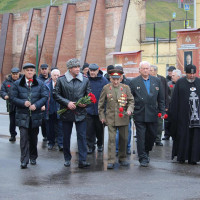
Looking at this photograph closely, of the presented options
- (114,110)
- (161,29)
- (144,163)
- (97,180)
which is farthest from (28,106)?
(161,29)

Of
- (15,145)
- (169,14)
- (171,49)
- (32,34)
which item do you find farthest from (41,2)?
(15,145)

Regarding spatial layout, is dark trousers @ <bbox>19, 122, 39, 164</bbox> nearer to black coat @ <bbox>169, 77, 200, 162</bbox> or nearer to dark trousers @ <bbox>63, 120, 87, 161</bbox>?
dark trousers @ <bbox>63, 120, 87, 161</bbox>

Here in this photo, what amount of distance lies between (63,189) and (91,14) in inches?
1621

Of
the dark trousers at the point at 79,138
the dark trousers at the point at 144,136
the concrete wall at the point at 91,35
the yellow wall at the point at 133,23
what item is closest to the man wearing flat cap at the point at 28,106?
the dark trousers at the point at 79,138

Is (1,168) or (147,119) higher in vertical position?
(147,119)

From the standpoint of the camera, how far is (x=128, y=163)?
1092 cm

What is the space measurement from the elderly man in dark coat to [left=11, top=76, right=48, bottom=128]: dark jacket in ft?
6.05

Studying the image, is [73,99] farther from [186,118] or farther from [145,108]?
[186,118]

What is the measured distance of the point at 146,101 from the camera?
10891 millimetres

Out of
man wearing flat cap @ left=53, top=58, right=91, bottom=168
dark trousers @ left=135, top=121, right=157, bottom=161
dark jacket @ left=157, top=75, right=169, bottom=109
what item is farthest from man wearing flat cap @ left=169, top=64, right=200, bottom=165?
dark jacket @ left=157, top=75, right=169, bottom=109

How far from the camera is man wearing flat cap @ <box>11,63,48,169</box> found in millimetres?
10617

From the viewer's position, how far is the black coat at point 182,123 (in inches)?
436

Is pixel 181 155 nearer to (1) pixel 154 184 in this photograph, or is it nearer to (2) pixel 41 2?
(1) pixel 154 184

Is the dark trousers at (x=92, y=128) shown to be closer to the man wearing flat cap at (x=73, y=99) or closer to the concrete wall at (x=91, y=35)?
the man wearing flat cap at (x=73, y=99)
